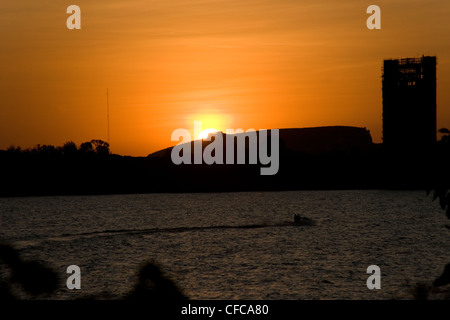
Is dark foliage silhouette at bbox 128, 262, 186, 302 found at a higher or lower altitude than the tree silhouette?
lower

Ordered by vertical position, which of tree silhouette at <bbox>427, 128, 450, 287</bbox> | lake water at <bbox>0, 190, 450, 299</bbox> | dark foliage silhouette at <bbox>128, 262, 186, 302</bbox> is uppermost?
tree silhouette at <bbox>427, 128, 450, 287</bbox>

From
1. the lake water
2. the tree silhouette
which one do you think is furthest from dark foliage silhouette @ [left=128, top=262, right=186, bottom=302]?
the lake water

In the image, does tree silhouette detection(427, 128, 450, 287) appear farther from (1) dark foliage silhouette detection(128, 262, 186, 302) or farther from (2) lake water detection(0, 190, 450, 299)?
(2) lake water detection(0, 190, 450, 299)

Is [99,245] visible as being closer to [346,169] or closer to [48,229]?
[48,229]

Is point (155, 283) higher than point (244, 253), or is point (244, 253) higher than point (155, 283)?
point (155, 283)

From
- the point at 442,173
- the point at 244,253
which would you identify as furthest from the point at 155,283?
the point at 244,253

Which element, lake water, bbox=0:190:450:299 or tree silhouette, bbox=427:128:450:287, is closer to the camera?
tree silhouette, bbox=427:128:450:287

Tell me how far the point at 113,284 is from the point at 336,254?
2437 centimetres

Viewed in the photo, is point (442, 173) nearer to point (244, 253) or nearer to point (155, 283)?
point (155, 283)

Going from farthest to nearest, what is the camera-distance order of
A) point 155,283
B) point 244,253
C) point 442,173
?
point 244,253, point 155,283, point 442,173

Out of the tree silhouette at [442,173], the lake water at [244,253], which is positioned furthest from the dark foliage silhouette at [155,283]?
the lake water at [244,253]

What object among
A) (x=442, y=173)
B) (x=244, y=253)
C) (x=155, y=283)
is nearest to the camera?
(x=442, y=173)

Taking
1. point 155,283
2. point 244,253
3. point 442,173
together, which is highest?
point 442,173

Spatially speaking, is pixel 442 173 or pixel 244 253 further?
pixel 244 253
